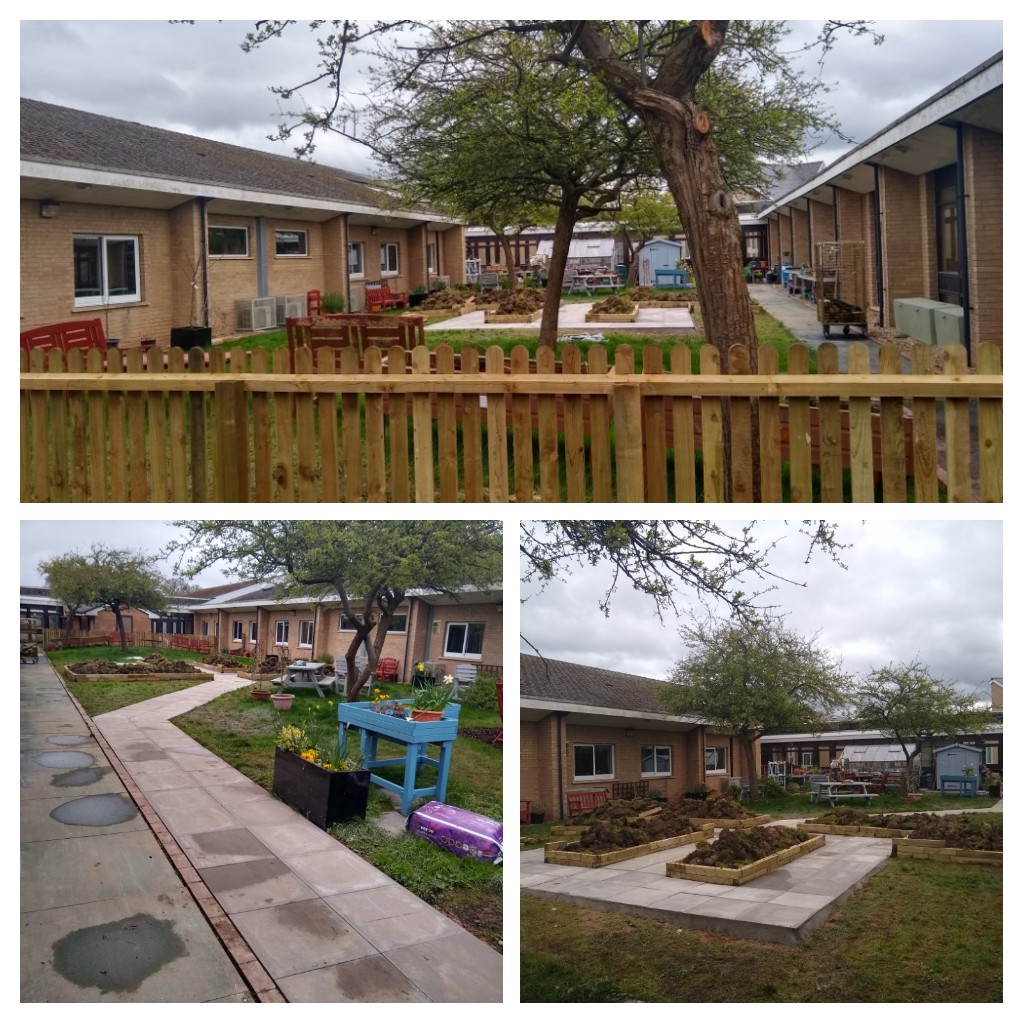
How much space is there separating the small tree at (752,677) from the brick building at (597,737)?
9 cm

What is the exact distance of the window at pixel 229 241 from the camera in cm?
1661

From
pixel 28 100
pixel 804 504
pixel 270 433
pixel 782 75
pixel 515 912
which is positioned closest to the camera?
pixel 515 912

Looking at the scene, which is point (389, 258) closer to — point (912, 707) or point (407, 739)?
point (407, 739)

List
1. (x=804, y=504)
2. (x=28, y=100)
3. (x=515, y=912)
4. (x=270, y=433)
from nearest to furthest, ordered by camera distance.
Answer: (x=515, y=912), (x=804, y=504), (x=270, y=433), (x=28, y=100)

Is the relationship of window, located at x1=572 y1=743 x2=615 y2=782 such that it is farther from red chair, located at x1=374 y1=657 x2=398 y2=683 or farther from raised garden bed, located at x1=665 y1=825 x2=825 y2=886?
red chair, located at x1=374 y1=657 x2=398 y2=683

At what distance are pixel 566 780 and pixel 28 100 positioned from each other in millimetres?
13200

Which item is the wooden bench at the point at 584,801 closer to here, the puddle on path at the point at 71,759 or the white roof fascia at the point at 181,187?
the puddle on path at the point at 71,759

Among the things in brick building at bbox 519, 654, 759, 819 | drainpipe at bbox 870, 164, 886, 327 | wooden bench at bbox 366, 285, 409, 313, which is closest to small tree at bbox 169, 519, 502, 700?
brick building at bbox 519, 654, 759, 819

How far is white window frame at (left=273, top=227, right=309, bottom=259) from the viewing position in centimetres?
1844

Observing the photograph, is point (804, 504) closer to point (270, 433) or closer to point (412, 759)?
point (412, 759)

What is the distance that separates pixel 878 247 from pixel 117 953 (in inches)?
658

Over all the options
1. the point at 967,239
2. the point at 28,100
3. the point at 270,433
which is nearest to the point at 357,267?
the point at 28,100

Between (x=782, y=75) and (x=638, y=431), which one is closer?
(x=638, y=431)

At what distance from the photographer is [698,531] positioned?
5004mm
